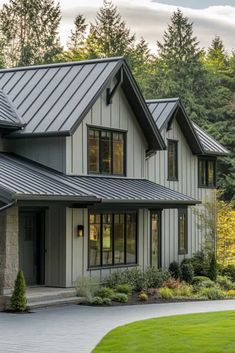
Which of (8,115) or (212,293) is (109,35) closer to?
(8,115)

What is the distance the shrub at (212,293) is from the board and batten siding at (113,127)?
17.3ft

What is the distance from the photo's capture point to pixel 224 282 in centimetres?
2873

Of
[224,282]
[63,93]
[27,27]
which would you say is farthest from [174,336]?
[27,27]

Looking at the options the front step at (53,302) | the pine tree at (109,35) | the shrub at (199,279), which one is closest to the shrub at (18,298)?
the front step at (53,302)

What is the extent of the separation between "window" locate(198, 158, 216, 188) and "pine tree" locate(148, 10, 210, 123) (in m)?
18.1

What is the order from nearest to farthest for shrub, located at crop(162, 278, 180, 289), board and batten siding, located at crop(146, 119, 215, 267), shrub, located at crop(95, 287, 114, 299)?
shrub, located at crop(95, 287, 114, 299)
shrub, located at crop(162, 278, 180, 289)
board and batten siding, located at crop(146, 119, 215, 267)

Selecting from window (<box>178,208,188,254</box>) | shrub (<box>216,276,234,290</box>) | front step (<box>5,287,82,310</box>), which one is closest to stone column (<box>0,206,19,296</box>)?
front step (<box>5,287,82,310</box>)

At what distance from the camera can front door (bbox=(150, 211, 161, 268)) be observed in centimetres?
2938

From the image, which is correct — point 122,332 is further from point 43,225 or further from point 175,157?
point 175,157

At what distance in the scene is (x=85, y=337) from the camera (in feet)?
51.5

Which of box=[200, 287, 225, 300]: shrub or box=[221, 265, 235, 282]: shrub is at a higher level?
box=[221, 265, 235, 282]: shrub

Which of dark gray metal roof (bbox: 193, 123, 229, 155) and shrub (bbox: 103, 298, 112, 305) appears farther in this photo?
dark gray metal roof (bbox: 193, 123, 229, 155)

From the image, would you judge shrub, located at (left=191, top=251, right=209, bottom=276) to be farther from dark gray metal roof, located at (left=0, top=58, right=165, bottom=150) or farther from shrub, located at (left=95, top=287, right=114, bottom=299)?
shrub, located at (left=95, top=287, right=114, bottom=299)

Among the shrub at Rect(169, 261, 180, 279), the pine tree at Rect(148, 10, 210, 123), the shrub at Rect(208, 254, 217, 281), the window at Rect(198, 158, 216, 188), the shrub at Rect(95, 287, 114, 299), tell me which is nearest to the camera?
the shrub at Rect(95, 287, 114, 299)
